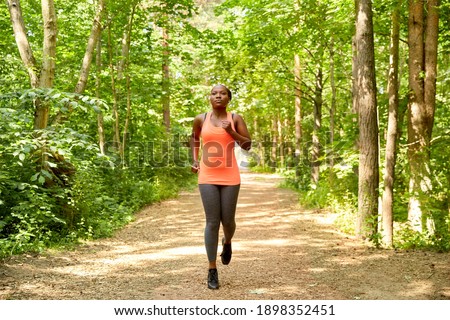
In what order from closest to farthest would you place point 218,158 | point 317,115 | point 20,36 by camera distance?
→ point 218,158
point 20,36
point 317,115

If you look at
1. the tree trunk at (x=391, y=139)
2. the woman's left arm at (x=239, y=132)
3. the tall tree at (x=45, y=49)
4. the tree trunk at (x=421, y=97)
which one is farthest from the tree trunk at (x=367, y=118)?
the tall tree at (x=45, y=49)

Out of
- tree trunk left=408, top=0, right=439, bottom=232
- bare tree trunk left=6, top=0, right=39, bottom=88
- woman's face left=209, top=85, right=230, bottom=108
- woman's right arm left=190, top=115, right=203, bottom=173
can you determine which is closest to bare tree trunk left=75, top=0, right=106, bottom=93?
bare tree trunk left=6, top=0, right=39, bottom=88

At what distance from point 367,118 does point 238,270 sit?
3332 mm

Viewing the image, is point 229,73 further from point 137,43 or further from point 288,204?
point 288,204

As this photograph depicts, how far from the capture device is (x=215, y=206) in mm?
4957

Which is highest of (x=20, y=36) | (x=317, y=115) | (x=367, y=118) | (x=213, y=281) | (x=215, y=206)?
(x=20, y=36)

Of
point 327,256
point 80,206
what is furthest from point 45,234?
point 327,256

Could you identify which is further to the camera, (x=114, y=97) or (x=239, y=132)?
(x=114, y=97)

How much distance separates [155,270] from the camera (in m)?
6.31

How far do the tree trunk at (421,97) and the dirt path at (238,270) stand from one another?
159 cm

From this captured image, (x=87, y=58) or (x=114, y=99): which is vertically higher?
(x=87, y=58)

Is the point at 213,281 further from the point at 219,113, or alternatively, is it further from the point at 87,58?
the point at 87,58

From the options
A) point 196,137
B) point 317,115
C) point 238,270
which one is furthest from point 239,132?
point 317,115

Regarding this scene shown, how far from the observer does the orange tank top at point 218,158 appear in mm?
4918
